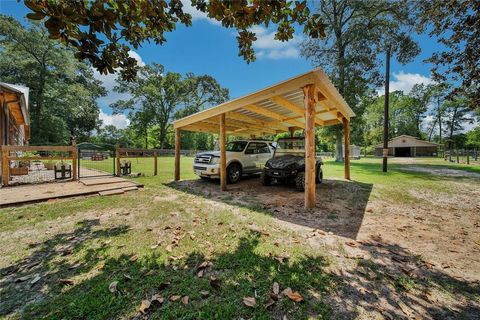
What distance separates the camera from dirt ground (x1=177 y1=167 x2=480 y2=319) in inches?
70.6

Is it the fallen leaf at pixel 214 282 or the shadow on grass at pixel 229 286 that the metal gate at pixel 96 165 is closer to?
the shadow on grass at pixel 229 286

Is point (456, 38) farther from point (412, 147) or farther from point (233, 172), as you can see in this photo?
point (412, 147)

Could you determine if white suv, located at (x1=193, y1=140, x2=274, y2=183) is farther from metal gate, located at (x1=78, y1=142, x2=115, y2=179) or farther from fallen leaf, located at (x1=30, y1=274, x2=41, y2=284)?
fallen leaf, located at (x1=30, y1=274, x2=41, y2=284)

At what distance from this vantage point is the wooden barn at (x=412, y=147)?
123ft

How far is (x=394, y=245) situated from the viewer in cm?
294

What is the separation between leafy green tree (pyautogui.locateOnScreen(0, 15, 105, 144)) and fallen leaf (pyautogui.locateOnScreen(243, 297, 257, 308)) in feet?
93.7

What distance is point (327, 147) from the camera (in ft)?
196

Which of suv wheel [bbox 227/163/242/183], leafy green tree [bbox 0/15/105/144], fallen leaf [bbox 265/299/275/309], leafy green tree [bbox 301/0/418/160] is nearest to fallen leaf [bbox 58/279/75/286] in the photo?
fallen leaf [bbox 265/299/275/309]

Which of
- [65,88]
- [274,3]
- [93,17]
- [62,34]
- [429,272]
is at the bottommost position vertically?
[429,272]

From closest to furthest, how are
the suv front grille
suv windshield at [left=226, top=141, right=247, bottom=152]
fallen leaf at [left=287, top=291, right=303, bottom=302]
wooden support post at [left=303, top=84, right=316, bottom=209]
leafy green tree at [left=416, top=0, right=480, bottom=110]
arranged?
fallen leaf at [left=287, top=291, right=303, bottom=302]
wooden support post at [left=303, top=84, right=316, bottom=209]
leafy green tree at [left=416, top=0, right=480, bottom=110]
the suv front grille
suv windshield at [left=226, top=141, right=247, bottom=152]

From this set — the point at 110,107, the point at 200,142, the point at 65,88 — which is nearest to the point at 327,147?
the point at 200,142

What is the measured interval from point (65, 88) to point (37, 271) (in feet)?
100

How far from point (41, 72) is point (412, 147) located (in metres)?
61.9

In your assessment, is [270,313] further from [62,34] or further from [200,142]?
[200,142]
